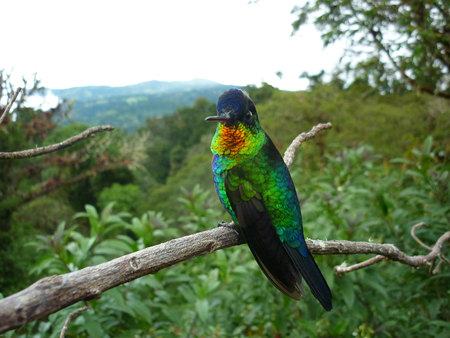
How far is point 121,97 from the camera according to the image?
→ 27.8 ft

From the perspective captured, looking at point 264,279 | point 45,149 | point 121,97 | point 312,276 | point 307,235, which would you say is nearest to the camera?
point 45,149

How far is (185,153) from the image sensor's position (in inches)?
1357

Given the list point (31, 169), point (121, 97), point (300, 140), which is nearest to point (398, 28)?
point (300, 140)

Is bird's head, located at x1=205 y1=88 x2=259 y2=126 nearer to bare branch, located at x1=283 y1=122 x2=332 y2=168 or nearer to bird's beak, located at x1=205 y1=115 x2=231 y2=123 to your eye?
bird's beak, located at x1=205 y1=115 x2=231 y2=123

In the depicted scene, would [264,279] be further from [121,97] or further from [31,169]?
[31,169]

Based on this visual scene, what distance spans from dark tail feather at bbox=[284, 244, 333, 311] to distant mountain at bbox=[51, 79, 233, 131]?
1.20 meters

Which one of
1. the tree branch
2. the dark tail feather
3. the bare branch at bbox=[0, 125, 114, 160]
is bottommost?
the dark tail feather

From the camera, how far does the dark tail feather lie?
5.43ft

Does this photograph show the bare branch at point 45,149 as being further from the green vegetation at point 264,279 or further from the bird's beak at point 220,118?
the green vegetation at point 264,279

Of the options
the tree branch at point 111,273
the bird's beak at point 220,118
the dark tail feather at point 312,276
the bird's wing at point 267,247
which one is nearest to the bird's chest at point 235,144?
the bird's beak at point 220,118

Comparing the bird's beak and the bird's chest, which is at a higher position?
the bird's beak

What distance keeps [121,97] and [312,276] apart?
7794mm

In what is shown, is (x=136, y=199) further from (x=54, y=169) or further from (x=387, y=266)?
(x=387, y=266)

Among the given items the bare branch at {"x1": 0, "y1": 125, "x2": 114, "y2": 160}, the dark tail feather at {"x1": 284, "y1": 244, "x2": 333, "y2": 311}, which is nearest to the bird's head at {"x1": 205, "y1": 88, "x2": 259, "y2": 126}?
the bare branch at {"x1": 0, "y1": 125, "x2": 114, "y2": 160}
